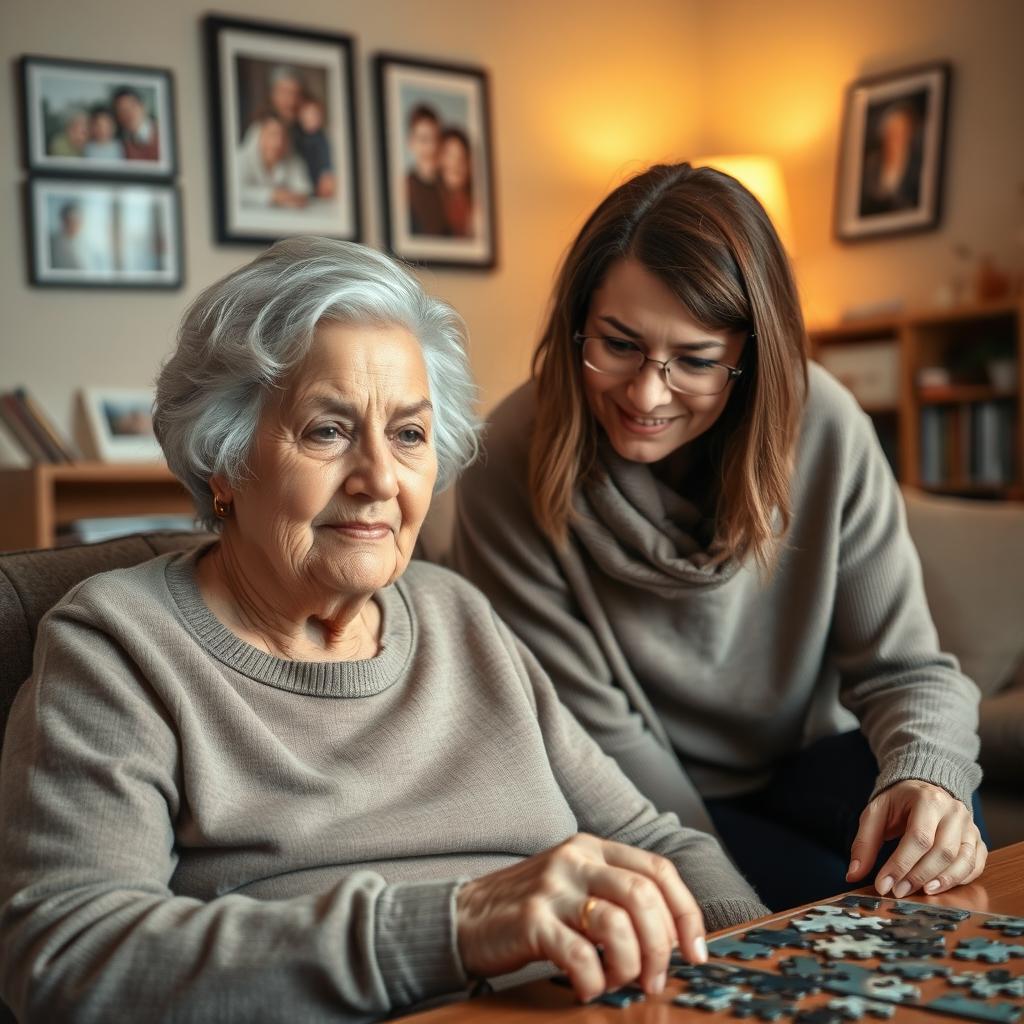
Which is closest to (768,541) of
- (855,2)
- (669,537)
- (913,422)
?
(669,537)

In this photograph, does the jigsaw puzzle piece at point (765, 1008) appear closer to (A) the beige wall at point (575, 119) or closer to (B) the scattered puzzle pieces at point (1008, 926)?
(B) the scattered puzzle pieces at point (1008, 926)

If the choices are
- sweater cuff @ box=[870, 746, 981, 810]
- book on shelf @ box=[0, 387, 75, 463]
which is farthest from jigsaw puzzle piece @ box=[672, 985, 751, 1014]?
book on shelf @ box=[0, 387, 75, 463]

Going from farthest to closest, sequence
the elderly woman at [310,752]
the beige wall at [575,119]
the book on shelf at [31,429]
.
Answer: the beige wall at [575,119]
the book on shelf at [31,429]
the elderly woman at [310,752]

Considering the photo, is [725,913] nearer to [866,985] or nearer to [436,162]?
[866,985]

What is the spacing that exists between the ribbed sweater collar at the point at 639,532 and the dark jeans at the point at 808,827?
0.31 meters

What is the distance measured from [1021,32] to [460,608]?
4.14 metres

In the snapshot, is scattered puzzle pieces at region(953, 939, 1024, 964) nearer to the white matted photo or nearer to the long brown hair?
the long brown hair

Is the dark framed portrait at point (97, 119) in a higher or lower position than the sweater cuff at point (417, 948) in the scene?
higher

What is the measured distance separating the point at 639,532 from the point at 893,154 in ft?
12.6

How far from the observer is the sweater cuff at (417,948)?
1.05 m

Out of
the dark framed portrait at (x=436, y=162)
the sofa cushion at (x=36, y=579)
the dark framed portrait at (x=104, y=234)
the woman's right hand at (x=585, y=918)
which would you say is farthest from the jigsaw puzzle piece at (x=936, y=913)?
the dark framed portrait at (x=436, y=162)

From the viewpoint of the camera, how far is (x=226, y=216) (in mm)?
4812

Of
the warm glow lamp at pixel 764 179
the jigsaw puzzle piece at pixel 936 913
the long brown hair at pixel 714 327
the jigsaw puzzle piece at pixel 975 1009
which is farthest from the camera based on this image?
the warm glow lamp at pixel 764 179

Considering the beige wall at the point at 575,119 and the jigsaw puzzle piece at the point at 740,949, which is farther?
the beige wall at the point at 575,119
